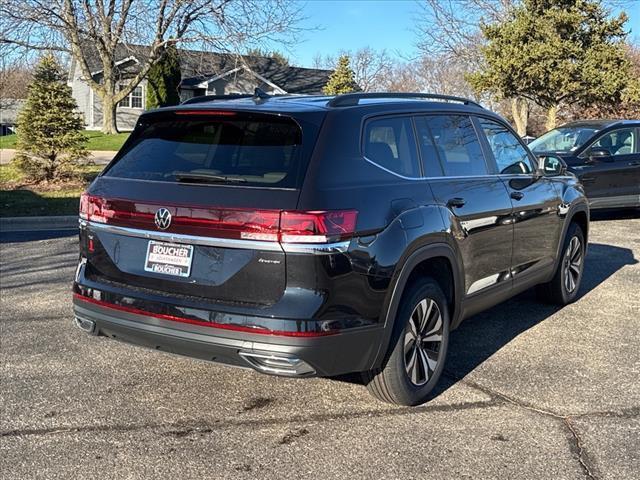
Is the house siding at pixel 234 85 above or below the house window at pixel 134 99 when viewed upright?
above

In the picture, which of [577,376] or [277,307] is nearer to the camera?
[277,307]

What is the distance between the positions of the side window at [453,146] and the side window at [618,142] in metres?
7.69

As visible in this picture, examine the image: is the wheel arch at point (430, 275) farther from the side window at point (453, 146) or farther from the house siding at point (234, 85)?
the house siding at point (234, 85)

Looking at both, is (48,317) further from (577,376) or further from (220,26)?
(220,26)

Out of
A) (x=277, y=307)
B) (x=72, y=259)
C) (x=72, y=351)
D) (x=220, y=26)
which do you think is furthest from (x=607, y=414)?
(x=220, y=26)

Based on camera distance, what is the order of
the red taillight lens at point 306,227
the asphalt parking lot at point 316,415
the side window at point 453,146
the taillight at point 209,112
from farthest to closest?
the side window at point 453,146
the taillight at point 209,112
the asphalt parking lot at point 316,415
the red taillight lens at point 306,227

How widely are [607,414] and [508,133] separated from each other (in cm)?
253

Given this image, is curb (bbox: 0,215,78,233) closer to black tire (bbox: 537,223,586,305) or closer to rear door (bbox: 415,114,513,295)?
black tire (bbox: 537,223,586,305)

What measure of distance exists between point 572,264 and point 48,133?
1296 centimetres

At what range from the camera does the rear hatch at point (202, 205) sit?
11.2ft

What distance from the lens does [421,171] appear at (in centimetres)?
424

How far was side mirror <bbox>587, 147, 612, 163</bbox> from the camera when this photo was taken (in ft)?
37.0

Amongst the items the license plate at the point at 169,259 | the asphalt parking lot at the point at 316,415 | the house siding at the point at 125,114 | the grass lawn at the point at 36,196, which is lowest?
the asphalt parking lot at the point at 316,415

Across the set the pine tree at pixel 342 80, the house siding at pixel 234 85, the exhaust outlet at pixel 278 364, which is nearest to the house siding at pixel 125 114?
the house siding at pixel 234 85
